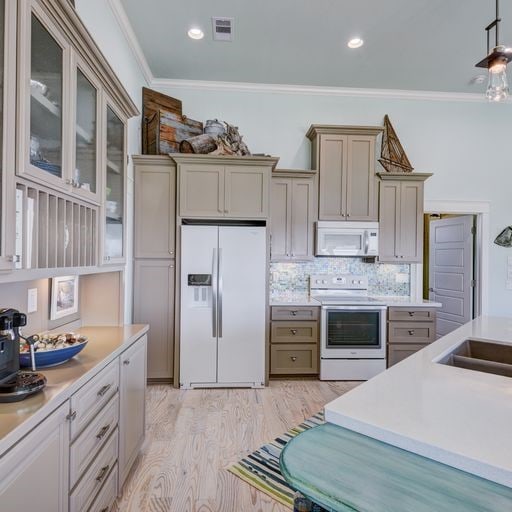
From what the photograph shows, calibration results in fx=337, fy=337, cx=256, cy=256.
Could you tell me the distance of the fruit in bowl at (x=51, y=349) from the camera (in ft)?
4.72

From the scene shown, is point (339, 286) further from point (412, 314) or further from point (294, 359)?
point (294, 359)

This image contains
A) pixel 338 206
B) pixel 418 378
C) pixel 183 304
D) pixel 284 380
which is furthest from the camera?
pixel 338 206

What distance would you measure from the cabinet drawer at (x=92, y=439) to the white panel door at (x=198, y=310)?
1.64 metres

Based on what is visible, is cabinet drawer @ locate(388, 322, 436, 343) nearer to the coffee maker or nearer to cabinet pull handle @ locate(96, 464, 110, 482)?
cabinet pull handle @ locate(96, 464, 110, 482)

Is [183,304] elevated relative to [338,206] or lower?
lower

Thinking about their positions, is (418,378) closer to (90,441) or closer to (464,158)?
(90,441)

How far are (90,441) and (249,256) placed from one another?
2.25 metres

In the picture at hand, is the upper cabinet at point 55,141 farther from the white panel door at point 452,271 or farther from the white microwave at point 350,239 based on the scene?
the white panel door at point 452,271

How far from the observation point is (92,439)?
57.7 inches

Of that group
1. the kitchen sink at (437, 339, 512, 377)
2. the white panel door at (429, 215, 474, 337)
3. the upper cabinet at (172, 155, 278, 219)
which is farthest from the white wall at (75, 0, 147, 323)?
the white panel door at (429, 215, 474, 337)

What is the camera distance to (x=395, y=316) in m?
3.81

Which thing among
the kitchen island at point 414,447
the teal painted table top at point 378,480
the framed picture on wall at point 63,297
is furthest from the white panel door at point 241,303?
the teal painted table top at point 378,480

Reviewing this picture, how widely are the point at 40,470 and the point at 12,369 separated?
1.27 ft

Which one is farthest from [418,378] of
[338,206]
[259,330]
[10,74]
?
[338,206]
